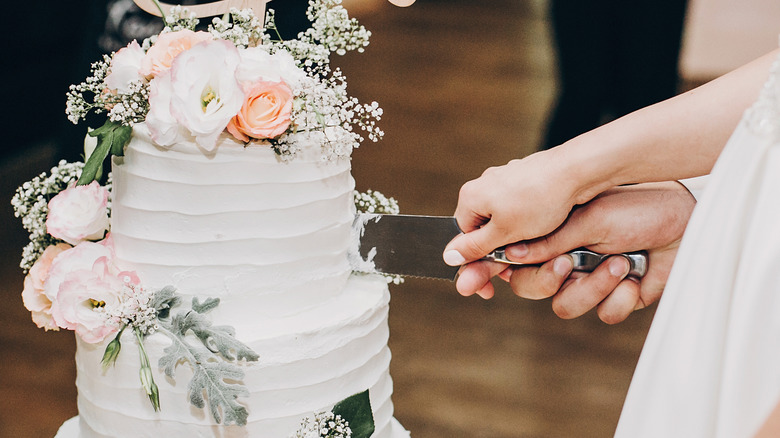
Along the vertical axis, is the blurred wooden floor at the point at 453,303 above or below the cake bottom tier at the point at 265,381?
below

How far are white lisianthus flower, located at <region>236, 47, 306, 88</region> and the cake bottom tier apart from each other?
16.9 inches

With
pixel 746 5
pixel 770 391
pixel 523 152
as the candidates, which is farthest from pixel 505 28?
pixel 770 391

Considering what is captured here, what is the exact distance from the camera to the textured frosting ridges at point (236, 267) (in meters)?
1.24

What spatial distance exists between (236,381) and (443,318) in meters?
2.21

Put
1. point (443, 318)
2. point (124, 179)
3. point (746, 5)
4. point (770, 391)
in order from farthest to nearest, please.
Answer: point (746, 5) < point (443, 318) < point (124, 179) < point (770, 391)

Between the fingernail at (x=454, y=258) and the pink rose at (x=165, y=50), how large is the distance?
2.04 ft

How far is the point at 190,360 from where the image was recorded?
3.90 ft

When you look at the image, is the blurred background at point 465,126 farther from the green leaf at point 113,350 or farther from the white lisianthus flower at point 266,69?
the green leaf at point 113,350

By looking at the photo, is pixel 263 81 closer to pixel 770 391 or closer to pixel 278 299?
pixel 278 299

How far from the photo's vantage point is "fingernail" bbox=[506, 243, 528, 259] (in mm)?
1403

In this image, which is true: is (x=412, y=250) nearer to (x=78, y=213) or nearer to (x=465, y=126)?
(x=78, y=213)

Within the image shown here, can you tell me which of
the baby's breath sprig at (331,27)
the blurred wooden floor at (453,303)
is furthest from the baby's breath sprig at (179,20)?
the blurred wooden floor at (453,303)

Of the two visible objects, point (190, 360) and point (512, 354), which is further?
point (512, 354)

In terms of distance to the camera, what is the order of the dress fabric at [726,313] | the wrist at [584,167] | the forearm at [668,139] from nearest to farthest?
the dress fabric at [726,313] < the forearm at [668,139] < the wrist at [584,167]
